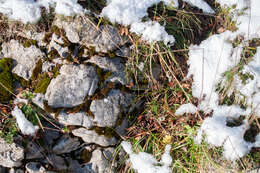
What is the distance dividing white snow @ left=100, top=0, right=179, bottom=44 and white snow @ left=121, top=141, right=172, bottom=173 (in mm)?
1520

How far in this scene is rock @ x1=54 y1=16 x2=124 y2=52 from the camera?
7.68 ft

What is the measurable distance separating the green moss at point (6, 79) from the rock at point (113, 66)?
3.67 ft

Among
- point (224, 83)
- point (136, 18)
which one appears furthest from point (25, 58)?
point (224, 83)

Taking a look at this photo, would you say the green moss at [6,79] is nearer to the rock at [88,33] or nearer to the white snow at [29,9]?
the white snow at [29,9]

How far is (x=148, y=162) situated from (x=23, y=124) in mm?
1681

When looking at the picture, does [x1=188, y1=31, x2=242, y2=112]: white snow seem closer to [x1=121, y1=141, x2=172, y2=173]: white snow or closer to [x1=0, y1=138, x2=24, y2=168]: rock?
[x1=121, y1=141, x2=172, y2=173]: white snow

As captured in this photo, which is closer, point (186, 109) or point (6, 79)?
point (6, 79)

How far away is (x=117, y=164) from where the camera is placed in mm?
2641

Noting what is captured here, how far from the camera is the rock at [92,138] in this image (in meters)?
2.47

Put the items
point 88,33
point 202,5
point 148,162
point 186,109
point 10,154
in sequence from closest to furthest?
point 10,154
point 88,33
point 148,162
point 186,109
point 202,5

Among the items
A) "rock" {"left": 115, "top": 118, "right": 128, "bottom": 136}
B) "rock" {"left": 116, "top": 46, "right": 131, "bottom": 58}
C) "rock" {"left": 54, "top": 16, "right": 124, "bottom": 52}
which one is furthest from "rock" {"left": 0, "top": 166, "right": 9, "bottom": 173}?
"rock" {"left": 116, "top": 46, "right": 131, "bottom": 58}

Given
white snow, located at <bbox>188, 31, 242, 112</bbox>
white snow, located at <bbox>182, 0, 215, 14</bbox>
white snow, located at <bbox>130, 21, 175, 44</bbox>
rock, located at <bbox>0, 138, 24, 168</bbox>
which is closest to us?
rock, located at <bbox>0, 138, 24, 168</bbox>

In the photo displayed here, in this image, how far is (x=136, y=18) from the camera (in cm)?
246

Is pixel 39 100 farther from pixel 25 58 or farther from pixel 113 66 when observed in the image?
pixel 113 66
